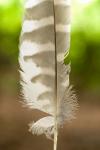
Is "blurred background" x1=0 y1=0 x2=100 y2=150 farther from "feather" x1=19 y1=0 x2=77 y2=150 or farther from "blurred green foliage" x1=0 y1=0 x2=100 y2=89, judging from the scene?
"feather" x1=19 y1=0 x2=77 y2=150

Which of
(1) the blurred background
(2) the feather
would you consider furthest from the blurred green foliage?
(2) the feather

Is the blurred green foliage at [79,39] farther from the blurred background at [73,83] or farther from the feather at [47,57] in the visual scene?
the feather at [47,57]

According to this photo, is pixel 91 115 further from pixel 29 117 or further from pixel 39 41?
pixel 39 41

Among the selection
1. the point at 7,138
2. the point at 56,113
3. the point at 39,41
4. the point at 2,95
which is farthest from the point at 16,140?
the point at 39,41

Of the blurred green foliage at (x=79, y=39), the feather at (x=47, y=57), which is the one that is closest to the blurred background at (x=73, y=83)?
the blurred green foliage at (x=79, y=39)

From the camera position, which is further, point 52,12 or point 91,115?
point 91,115

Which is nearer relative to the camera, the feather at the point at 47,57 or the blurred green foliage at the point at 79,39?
the feather at the point at 47,57
